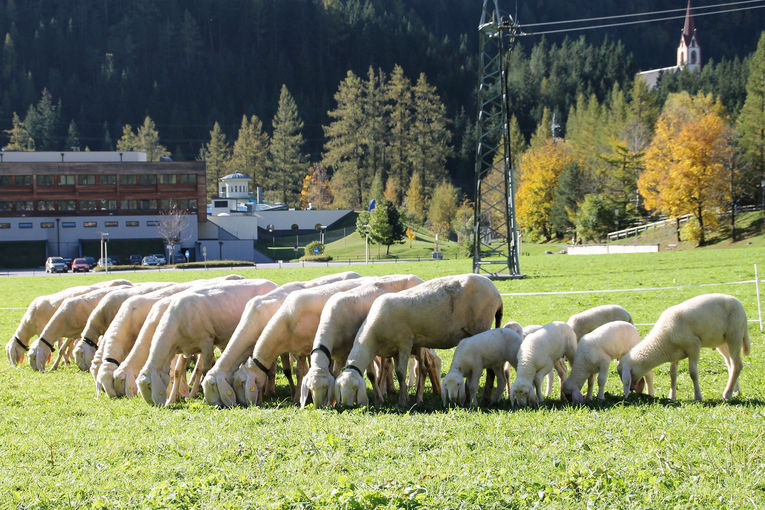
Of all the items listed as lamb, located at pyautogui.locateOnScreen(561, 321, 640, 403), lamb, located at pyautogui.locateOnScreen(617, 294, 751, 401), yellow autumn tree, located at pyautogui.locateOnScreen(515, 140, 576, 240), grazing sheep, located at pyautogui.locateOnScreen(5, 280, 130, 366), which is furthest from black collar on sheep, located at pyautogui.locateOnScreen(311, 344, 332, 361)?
yellow autumn tree, located at pyautogui.locateOnScreen(515, 140, 576, 240)

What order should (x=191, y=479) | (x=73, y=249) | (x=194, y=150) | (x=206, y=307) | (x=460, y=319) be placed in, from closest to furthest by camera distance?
1. (x=191, y=479)
2. (x=460, y=319)
3. (x=206, y=307)
4. (x=73, y=249)
5. (x=194, y=150)

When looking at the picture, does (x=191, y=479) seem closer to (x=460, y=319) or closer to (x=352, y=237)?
(x=460, y=319)

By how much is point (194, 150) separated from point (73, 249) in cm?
10396

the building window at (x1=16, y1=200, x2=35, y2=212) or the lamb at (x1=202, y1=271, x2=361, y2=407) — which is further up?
the building window at (x1=16, y1=200, x2=35, y2=212)

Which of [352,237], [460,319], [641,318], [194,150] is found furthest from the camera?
[194,150]

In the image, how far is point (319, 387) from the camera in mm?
10703

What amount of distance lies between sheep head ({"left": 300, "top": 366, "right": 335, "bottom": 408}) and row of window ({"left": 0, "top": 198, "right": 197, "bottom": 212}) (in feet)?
274

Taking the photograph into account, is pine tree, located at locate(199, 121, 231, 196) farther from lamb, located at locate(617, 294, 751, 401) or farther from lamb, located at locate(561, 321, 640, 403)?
lamb, located at locate(617, 294, 751, 401)

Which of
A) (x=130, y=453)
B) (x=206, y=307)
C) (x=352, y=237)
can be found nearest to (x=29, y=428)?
(x=130, y=453)

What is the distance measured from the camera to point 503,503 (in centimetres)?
654

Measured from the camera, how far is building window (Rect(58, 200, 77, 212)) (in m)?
91.2

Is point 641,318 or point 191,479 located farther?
point 641,318

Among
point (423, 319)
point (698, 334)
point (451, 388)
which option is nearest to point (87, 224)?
point (423, 319)

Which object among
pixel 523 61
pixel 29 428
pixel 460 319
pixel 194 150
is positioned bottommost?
pixel 29 428
